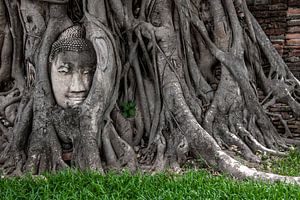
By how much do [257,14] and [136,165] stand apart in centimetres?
342

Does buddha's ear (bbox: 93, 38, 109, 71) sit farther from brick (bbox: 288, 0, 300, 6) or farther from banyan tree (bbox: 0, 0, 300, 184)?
brick (bbox: 288, 0, 300, 6)

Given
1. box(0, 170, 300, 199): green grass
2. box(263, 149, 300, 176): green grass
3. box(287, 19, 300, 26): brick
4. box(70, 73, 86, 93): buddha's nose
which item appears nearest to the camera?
box(0, 170, 300, 199): green grass

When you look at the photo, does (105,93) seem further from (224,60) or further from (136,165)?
(224,60)

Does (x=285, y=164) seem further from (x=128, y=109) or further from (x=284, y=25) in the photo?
(x=284, y=25)

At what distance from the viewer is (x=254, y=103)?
4879 mm

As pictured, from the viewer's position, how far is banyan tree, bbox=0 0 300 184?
419 centimetres

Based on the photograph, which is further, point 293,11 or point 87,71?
point 293,11

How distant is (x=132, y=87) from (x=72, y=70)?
2.48 feet

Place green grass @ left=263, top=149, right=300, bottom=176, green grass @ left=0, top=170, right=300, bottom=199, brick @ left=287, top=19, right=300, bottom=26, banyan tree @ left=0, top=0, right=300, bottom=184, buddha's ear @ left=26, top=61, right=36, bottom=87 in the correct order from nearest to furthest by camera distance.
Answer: green grass @ left=0, top=170, right=300, bottom=199 < green grass @ left=263, top=149, right=300, bottom=176 < banyan tree @ left=0, top=0, right=300, bottom=184 < buddha's ear @ left=26, top=61, right=36, bottom=87 < brick @ left=287, top=19, right=300, bottom=26

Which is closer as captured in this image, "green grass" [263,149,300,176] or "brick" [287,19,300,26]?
"green grass" [263,149,300,176]

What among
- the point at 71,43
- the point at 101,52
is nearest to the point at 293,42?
the point at 101,52

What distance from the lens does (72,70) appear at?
14.3ft

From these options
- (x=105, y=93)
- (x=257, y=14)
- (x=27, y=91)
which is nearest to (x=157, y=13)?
(x=105, y=93)

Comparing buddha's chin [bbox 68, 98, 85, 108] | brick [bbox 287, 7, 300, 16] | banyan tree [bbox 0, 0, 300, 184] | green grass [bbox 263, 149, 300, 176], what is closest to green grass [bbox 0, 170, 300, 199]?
banyan tree [bbox 0, 0, 300, 184]
